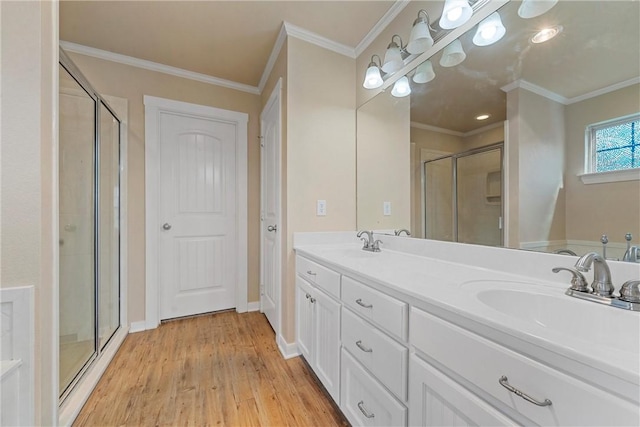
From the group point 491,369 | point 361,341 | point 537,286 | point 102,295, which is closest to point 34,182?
point 102,295

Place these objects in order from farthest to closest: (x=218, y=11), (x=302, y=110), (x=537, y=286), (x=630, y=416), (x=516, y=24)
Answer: (x=302, y=110)
(x=218, y=11)
(x=516, y=24)
(x=537, y=286)
(x=630, y=416)

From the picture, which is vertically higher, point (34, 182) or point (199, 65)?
point (199, 65)

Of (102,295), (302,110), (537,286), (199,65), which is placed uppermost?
(199,65)

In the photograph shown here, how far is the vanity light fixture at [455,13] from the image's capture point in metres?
1.16

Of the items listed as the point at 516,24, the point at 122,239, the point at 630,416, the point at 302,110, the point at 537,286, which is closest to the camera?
the point at 630,416

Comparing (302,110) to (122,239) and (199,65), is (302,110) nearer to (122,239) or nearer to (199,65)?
(199,65)

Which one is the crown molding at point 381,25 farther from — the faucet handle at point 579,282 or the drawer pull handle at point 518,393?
the drawer pull handle at point 518,393

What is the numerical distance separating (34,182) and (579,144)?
1998 mm

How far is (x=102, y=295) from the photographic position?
1.85 metres

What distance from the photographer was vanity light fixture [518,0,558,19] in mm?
917

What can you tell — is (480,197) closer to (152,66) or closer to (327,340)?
(327,340)

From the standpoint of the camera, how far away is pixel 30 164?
36.9 inches

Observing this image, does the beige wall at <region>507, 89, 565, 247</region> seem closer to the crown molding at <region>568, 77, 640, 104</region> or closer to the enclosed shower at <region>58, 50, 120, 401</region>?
the crown molding at <region>568, 77, 640, 104</region>

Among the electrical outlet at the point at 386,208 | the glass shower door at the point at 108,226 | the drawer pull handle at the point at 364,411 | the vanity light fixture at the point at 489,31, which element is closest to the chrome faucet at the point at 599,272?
the drawer pull handle at the point at 364,411
